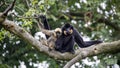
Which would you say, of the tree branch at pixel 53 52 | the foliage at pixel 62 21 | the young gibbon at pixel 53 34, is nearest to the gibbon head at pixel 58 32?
the young gibbon at pixel 53 34

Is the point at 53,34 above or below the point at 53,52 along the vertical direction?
above

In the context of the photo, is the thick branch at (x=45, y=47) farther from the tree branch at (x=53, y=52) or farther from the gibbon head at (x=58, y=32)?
the gibbon head at (x=58, y=32)

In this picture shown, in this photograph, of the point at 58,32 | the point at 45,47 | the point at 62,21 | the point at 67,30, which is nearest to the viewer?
the point at 45,47

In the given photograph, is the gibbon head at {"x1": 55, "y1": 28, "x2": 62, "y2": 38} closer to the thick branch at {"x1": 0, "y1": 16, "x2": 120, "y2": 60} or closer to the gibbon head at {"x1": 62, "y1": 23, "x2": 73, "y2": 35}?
the gibbon head at {"x1": 62, "y1": 23, "x2": 73, "y2": 35}

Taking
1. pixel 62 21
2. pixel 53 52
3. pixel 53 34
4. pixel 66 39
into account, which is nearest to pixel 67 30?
pixel 66 39

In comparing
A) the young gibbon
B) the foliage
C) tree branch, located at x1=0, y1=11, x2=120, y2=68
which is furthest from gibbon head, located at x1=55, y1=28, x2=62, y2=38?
the foliage

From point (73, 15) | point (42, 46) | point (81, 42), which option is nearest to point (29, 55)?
point (73, 15)

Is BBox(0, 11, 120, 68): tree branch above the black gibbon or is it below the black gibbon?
below

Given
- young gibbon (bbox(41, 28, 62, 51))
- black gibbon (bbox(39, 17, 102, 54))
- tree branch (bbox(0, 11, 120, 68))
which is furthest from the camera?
young gibbon (bbox(41, 28, 62, 51))

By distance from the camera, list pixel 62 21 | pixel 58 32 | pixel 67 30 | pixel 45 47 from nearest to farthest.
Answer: pixel 45 47 → pixel 67 30 → pixel 58 32 → pixel 62 21

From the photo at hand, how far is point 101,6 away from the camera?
10609 mm

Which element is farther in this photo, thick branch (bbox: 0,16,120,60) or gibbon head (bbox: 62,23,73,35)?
gibbon head (bbox: 62,23,73,35)

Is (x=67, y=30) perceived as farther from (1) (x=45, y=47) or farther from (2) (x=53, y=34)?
(1) (x=45, y=47)

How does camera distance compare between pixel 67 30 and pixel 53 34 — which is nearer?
pixel 67 30
